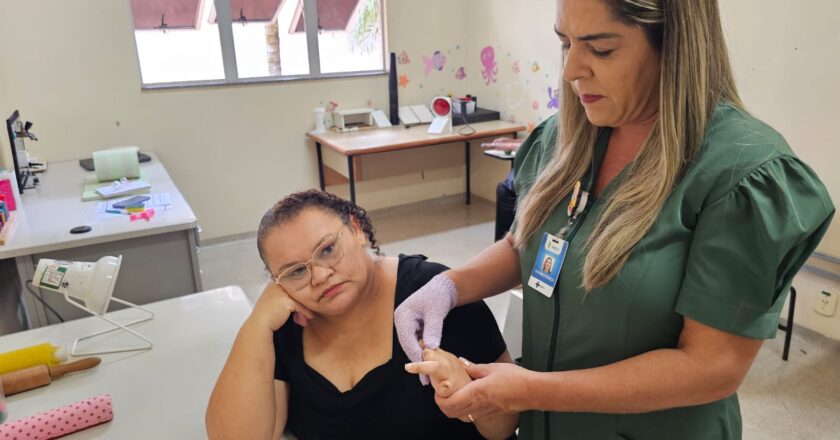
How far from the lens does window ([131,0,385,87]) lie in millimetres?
3967

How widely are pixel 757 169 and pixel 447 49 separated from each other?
14.2 feet

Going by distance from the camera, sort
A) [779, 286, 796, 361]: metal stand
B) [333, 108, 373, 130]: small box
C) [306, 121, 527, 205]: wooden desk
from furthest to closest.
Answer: [333, 108, 373, 130]: small box, [306, 121, 527, 205]: wooden desk, [779, 286, 796, 361]: metal stand

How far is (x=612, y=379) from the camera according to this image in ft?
2.84

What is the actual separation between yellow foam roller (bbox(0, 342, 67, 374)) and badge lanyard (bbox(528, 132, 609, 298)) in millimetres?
1176

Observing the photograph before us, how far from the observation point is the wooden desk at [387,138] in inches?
156

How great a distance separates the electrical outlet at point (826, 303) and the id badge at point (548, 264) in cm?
238

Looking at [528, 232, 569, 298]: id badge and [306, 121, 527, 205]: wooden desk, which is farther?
[306, 121, 527, 205]: wooden desk

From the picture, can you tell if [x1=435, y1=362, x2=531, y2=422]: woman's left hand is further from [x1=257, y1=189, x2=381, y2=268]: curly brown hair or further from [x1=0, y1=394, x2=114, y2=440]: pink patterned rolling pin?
[x1=0, y1=394, x2=114, y2=440]: pink patterned rolling pin

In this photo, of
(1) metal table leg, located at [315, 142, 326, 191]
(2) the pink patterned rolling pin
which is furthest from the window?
(2) the pink patterned rolling pin

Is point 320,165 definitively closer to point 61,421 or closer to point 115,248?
point 115,248

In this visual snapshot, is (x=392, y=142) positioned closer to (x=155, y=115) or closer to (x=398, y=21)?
(x=398, y=21)

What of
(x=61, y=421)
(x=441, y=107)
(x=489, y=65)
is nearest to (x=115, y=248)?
(x=61, y=421)

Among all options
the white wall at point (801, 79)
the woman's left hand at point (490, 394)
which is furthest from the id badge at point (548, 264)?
the white wall at point (801, 79)

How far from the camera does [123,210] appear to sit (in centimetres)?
253
